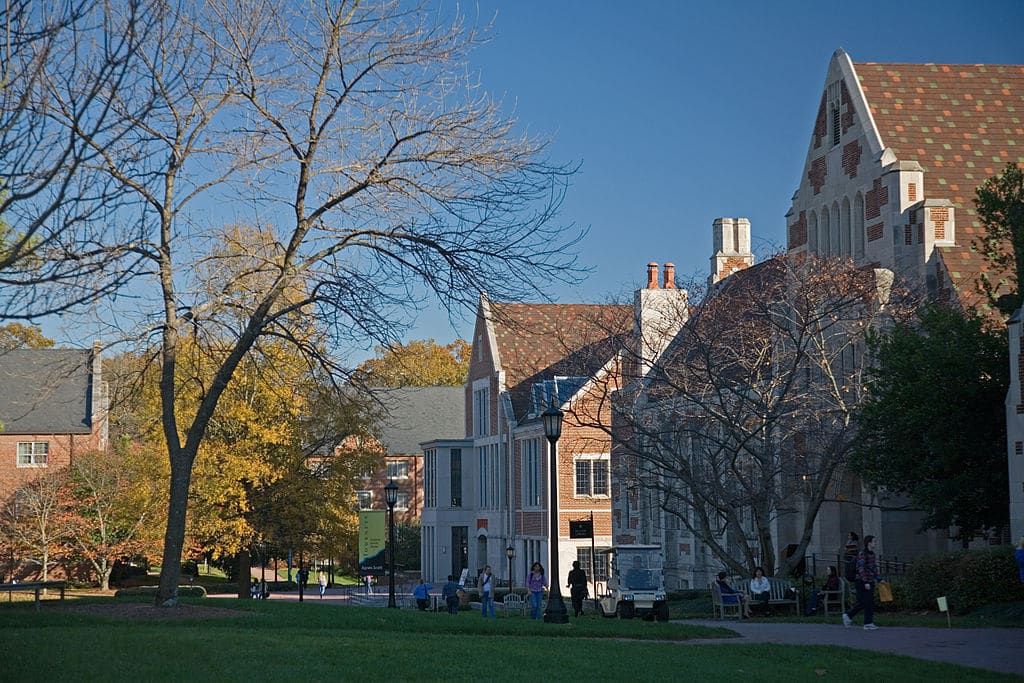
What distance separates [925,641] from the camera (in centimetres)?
1853

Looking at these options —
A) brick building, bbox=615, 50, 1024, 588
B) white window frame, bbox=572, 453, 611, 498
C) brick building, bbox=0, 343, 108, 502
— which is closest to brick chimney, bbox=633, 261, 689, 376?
brick building, bbox=615, 50, 1024, 588

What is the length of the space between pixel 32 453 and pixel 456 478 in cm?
2311

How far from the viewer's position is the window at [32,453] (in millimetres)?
65188

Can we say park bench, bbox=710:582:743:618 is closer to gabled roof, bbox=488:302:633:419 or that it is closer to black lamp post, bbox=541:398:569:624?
black lamp post, bbox=541:398:569:624

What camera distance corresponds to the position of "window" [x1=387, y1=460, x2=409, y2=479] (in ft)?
269

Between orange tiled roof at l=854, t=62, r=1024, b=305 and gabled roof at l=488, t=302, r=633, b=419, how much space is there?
981cm

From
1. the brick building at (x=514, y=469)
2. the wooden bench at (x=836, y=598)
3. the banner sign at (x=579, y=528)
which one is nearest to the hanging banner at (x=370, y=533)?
the brick building at (x=514, y=469)

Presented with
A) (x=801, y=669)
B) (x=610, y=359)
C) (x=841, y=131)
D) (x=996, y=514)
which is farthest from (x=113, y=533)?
(x=801, y=669)

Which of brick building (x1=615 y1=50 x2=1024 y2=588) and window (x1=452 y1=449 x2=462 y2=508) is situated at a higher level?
brick building (x1=615 y1=50 x2=1024 y2=588)

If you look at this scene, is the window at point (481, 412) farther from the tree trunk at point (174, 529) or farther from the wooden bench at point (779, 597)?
the tree trunk at point (174, 529)

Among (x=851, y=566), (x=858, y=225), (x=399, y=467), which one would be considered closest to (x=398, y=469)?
(x=399, y=467)

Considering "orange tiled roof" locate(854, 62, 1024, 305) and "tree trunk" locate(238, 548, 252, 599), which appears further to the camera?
"tree trunk" locate(238, 548, 252, 599)

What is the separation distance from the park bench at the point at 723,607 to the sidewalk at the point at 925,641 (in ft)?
15.5

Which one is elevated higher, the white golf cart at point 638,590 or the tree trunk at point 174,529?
the tree trunk at point 174,529
